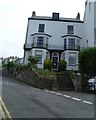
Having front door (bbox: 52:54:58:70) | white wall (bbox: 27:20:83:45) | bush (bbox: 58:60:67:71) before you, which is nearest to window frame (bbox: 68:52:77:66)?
front door (bbox: 52:54:58:70)

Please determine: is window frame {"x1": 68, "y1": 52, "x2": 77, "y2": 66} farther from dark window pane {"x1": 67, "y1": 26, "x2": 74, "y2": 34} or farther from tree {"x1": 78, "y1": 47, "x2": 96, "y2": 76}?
tree {"x1": 78, "y1": 47, "x2": 96, "y2": 76}

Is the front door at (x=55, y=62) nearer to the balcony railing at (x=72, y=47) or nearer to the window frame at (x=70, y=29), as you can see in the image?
the balcony railing at (x=72, y=47)

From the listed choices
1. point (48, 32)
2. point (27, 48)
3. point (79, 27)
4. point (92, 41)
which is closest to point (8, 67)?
point (27, 48)

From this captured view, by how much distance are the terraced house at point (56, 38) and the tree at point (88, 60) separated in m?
22.3

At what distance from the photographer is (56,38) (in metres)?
56.4

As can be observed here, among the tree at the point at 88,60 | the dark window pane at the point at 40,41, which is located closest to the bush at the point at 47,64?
the dark window pane at the point at 40,41

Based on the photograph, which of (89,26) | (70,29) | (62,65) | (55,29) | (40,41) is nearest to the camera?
(62,65)

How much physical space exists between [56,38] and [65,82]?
22.8m

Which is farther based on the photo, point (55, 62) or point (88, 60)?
point (55, 62)

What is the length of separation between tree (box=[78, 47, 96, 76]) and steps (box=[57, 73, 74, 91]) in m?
3.22

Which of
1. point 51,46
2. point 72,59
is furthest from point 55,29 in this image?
point 72,59

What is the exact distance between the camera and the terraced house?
53.6 meters

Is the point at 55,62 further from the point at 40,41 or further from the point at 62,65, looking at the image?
the point at 62,65

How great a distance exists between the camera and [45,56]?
176ft
